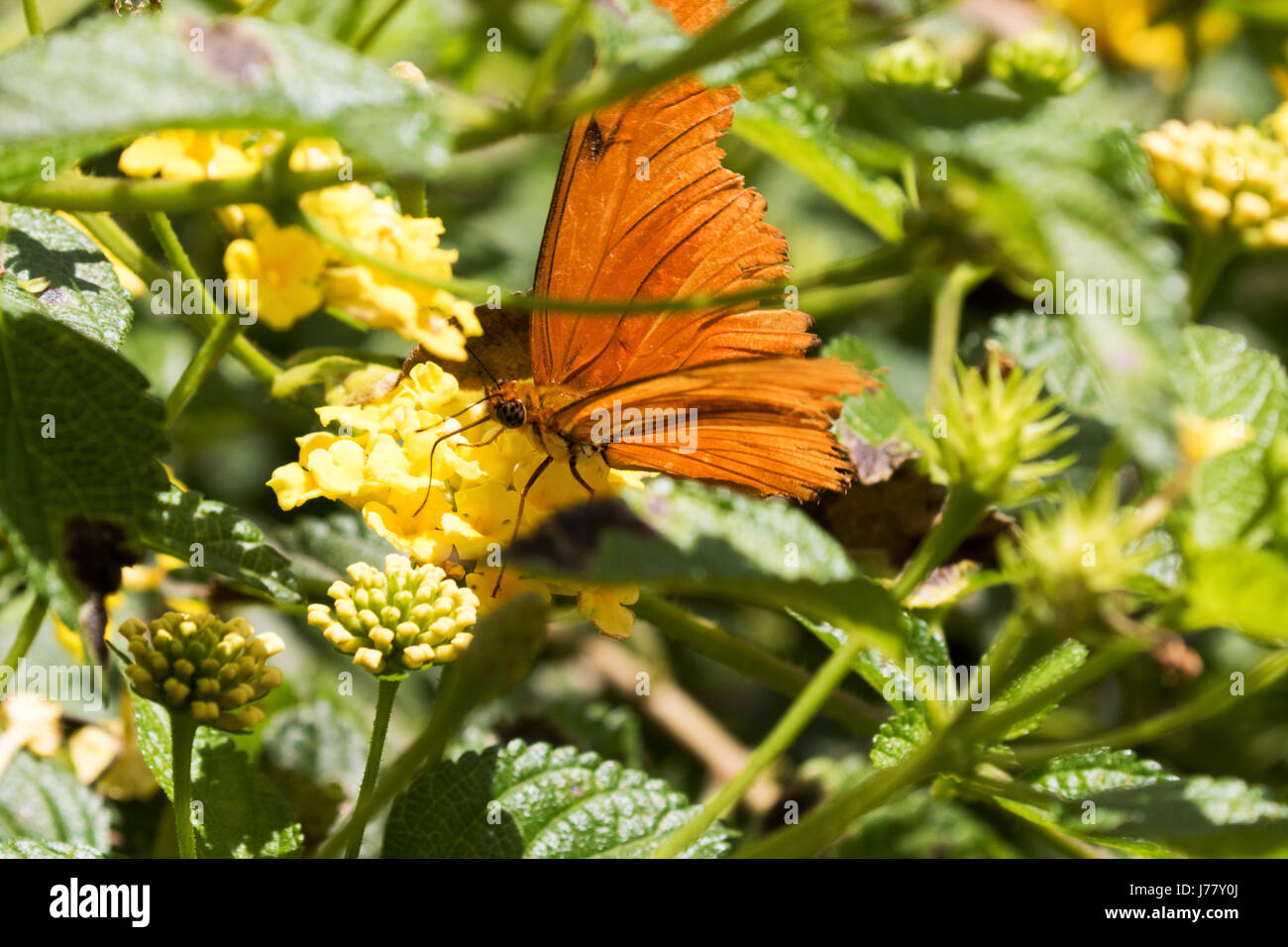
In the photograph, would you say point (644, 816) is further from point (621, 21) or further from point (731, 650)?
point (621, 21)

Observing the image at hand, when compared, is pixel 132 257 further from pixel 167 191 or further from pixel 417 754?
pixel 417 754

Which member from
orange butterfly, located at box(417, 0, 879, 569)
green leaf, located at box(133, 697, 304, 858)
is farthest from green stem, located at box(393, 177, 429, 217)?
green leaf, located at box(133, 697, 304, 858)

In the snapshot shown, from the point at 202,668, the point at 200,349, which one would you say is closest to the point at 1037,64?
the point at 200,349

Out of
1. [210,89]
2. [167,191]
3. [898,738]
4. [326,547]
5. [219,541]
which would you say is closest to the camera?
[210,89]

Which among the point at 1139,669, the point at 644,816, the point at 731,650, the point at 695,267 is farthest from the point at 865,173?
the point at 1139,669

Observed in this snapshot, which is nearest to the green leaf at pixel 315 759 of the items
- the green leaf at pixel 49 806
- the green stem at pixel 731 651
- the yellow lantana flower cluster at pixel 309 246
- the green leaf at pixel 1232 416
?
the green leaf at pixel 49 806

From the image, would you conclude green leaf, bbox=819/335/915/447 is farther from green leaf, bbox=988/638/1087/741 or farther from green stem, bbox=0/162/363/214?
green stem, bbox=0/162/363/214

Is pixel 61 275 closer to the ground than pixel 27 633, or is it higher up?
higher up
